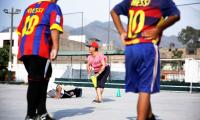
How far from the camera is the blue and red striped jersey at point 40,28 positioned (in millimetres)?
4785

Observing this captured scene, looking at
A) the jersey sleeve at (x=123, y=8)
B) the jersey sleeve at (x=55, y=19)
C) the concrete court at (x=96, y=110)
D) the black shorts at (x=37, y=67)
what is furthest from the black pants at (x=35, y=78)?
the jersey sleeve at (x=123, y=8)

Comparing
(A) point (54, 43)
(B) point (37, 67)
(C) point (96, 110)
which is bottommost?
(C) point (96, 110)

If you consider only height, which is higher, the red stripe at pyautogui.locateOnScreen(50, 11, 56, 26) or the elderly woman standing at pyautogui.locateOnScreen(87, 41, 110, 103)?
the red stripe at pyautogui.locateOnScreen(50, 11, 56, 26)

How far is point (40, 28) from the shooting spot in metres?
4.85

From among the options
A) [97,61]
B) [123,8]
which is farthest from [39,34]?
[97,61]

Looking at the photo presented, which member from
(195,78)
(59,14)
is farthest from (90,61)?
(195,78)

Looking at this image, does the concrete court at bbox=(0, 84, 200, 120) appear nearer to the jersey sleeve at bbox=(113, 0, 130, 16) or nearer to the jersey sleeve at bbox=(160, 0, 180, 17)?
the jersey sleeve at bbox=(113, 0, 130, 16)

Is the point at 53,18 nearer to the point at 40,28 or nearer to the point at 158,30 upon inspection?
the point at 40,28

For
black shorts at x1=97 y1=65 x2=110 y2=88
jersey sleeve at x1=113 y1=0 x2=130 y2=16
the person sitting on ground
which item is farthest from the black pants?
the person sitting on ground

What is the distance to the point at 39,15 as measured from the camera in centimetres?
491

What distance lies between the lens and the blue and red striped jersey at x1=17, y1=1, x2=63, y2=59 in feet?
15.7

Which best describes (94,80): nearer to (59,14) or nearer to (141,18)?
(59,14)

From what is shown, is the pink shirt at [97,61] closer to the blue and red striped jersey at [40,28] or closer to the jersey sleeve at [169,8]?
the blue and red striped jersey at [40,28]

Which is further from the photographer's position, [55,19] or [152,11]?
[55,19]
